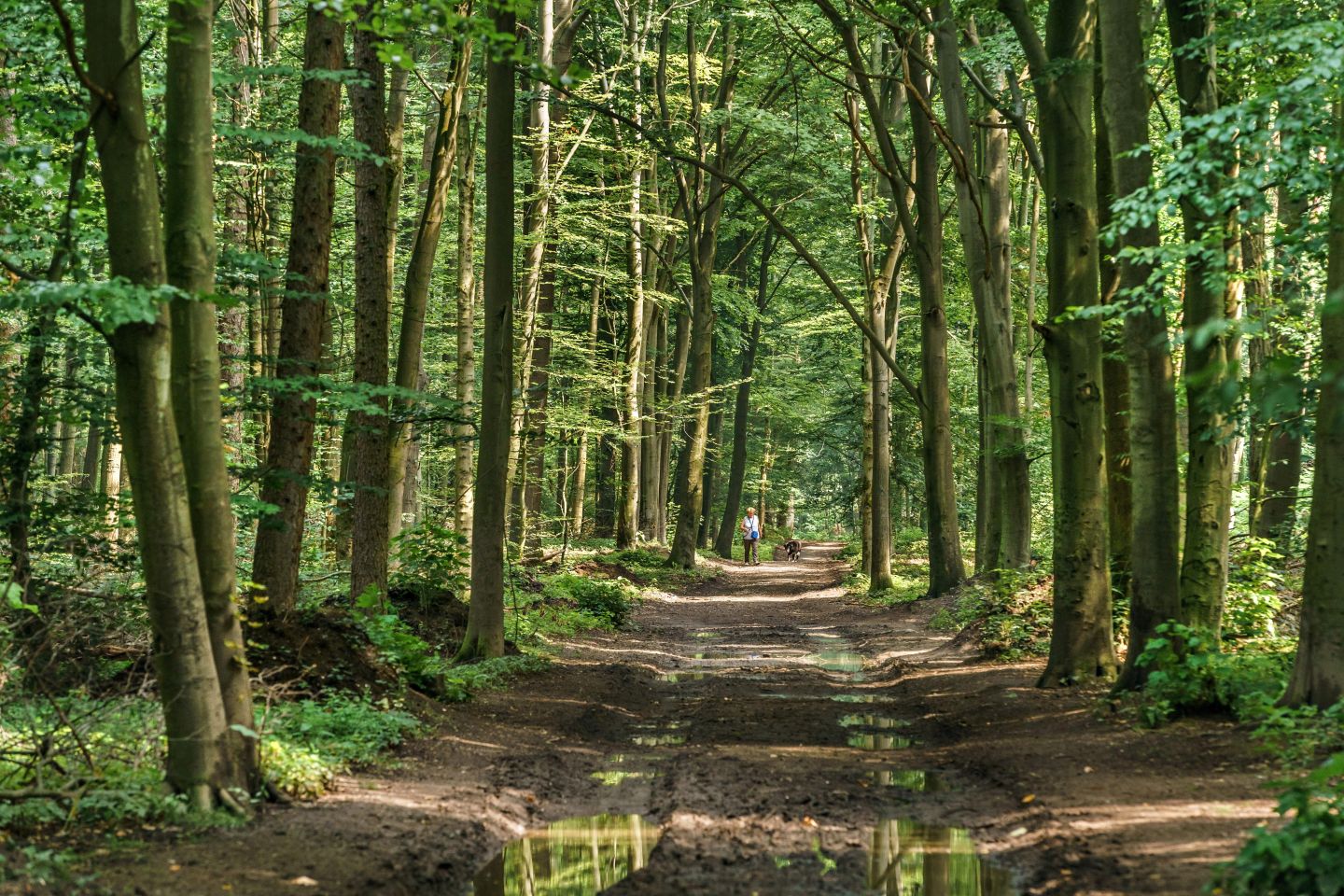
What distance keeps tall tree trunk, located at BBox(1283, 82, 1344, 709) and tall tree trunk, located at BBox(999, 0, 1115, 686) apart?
349 cm

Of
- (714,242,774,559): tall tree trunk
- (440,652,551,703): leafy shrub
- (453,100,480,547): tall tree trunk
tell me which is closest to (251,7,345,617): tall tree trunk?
(440,652,551,703): leafy shrub

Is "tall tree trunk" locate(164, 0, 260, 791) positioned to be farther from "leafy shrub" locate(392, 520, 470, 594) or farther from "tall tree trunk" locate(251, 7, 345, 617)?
"leafy shrub" locate(392, 520, 470, 594)

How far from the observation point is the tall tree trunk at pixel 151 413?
6.19 meters

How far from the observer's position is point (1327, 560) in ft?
26.2

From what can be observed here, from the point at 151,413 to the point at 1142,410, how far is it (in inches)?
321

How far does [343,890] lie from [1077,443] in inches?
345

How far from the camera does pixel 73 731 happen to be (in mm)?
6094

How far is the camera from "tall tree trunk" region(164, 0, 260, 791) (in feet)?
22.1

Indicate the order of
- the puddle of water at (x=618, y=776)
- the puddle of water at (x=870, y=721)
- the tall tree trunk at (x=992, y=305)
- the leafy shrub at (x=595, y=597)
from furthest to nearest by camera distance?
the leafy shrub at (x=595, y=597) → the tall tree trunk at (x=992, y=305) → the puddle of water at (x=870, y=721) → the puddle of water at (x=618, y=776)

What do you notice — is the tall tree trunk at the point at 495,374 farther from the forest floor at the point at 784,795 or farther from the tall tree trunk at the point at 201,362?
the tall tree trunk at the point at 201,362

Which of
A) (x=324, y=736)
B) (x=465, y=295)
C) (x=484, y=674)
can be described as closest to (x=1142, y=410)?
(x=484, y=674)

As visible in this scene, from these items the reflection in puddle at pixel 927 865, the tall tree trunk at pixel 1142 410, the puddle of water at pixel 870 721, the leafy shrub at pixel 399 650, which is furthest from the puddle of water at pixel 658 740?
the tall tree trunk at pixel 1142 410

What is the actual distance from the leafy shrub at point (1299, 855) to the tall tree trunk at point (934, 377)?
51.9 feet

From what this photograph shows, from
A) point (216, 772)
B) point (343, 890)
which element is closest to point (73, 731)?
point (216, 772)
